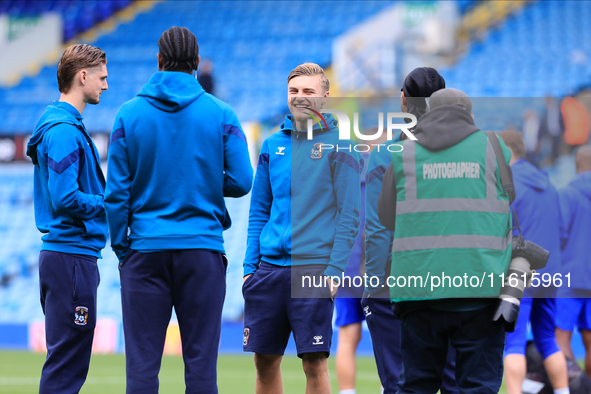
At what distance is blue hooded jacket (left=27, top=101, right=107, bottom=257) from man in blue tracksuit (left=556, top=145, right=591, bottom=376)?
138 inches

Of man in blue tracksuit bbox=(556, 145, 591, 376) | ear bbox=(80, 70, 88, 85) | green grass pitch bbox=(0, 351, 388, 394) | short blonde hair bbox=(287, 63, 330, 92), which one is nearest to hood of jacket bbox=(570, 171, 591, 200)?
man in blue tracksuit bbox=(556, 145, 591, 376)

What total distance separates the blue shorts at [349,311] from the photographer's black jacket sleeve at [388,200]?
1.53 metres

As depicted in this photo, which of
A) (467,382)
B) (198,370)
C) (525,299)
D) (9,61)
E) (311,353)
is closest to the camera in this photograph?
(467,382)

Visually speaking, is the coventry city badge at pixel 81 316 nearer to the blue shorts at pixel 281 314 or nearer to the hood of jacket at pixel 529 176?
the blue shorts at pixel 281 314

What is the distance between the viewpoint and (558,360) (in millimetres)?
4590

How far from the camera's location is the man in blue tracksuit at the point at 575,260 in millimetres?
5332

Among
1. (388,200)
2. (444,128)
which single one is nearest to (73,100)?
(388,200)

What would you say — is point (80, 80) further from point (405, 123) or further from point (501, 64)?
point (501, 64)

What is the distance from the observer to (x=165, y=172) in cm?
300

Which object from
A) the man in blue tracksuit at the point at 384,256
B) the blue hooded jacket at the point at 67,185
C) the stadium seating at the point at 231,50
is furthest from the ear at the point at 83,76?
the stadium seating at the point at 231,50

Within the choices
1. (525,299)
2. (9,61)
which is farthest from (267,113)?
(525,299)

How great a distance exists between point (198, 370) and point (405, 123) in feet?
5.09

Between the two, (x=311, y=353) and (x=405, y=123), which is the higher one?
→ (x=405, y=123)

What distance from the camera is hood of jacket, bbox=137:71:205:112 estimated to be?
3027 mm
